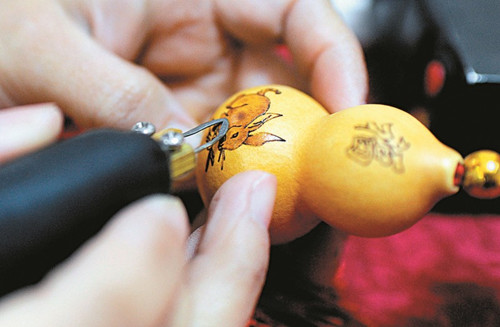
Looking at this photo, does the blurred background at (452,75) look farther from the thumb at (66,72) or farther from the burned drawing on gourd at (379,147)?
the thumb at (66,72)

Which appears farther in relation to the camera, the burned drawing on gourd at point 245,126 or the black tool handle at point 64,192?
the burned drawing on gourd at point 245,126

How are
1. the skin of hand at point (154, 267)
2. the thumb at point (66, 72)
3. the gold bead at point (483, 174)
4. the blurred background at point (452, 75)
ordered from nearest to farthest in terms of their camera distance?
the skin of hand at point (154, 267)
the gold bead at point (483, 174)
the thumb at point (66, 72)
the blurred background at point (452, 75)

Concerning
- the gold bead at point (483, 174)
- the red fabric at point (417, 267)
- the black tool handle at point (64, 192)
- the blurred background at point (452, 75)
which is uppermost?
the black tool handle at point (64, 192)

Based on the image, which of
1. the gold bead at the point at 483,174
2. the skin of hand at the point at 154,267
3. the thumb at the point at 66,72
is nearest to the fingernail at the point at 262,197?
the skin of hand at the point at 154,267

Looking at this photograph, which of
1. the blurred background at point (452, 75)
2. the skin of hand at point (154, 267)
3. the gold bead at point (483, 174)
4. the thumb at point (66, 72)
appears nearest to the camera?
the skin of hand at point (154, 267)

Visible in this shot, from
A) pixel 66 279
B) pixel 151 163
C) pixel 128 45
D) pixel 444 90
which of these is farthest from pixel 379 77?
pixel 66 279

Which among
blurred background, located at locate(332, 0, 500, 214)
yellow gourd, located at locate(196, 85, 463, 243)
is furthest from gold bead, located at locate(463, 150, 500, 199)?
blurred background, located at locate(332, 0, 500, 214)
